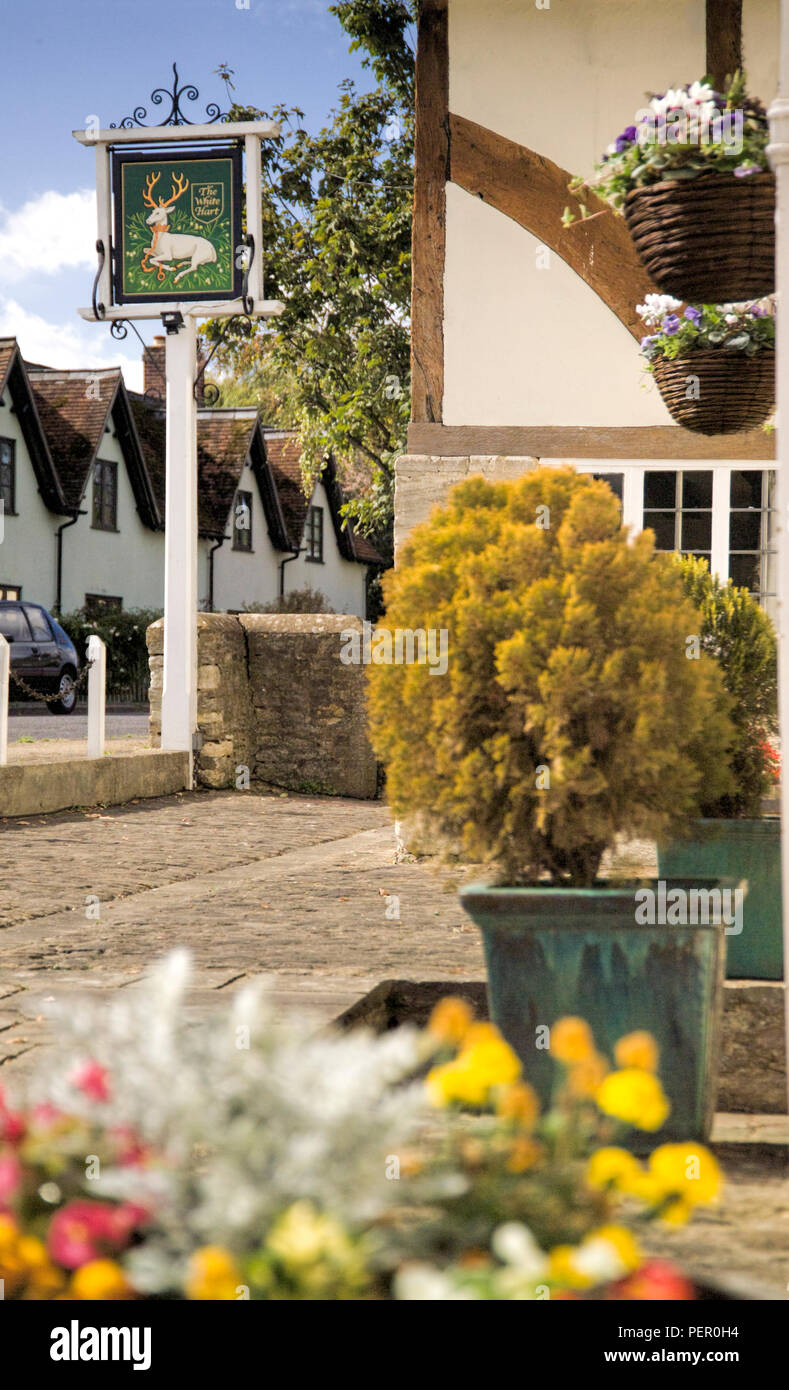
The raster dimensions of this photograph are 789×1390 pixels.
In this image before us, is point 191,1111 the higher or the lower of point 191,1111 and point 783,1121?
the higher

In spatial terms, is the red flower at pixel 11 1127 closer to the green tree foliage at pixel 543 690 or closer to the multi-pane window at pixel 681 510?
the green tree foliage at pixel 543 690

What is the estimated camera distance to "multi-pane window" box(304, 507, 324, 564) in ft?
127

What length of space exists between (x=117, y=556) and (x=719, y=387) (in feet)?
94.3

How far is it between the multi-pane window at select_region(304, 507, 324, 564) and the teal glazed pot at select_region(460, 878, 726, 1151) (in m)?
35.4

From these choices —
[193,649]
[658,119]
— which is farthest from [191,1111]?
[193,649]

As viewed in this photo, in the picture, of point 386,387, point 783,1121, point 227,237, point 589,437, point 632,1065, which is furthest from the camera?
point 386,387

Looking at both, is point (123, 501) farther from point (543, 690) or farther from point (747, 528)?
point (543, 690)

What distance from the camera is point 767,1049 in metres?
4.04

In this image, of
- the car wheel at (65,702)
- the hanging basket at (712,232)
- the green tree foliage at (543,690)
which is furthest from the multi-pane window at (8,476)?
the green tree foliage at (543,690)

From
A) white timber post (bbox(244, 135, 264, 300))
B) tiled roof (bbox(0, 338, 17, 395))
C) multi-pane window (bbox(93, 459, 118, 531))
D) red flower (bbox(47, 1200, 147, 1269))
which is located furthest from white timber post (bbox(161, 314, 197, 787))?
multi-pane window (bbox(93, 459, 118, 531))

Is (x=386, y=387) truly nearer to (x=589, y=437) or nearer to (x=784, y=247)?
(x=589, y=437)

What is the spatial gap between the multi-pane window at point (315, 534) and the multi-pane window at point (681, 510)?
101 feet

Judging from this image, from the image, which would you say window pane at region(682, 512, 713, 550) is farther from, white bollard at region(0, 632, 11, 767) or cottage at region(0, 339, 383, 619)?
cottage at region(0, 339, 383, 619)
